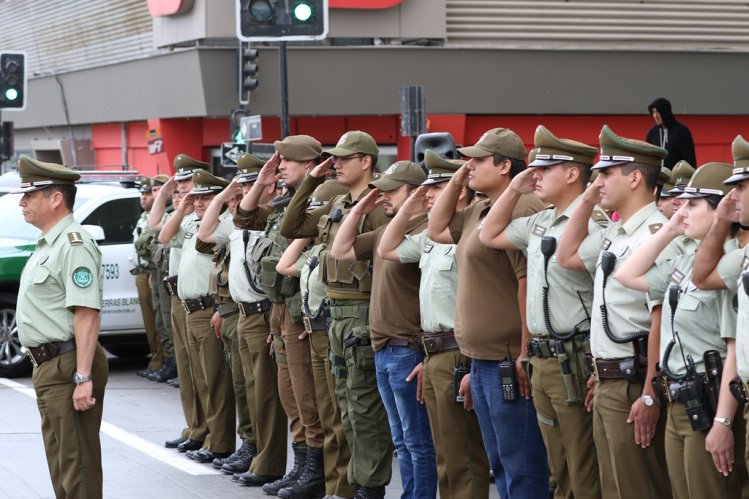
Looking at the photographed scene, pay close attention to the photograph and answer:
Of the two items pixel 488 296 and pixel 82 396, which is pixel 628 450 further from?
pixel 82 396

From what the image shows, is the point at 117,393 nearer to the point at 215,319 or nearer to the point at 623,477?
the point at 215,319

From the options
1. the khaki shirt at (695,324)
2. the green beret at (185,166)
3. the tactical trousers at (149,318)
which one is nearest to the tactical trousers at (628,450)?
the khaki shirt at (695,324)

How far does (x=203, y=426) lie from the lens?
11.4m

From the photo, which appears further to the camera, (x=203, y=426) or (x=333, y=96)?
(x=333, y=96)

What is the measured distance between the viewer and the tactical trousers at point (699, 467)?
579 cm

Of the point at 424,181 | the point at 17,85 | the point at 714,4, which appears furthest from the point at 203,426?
the point at 714,4

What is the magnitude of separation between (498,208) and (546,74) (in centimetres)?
1980

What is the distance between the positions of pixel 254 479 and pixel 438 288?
289cm

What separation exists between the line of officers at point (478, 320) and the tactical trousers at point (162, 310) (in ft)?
11.2

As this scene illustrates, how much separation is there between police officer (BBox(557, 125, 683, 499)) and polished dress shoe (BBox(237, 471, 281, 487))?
3951 millimetres

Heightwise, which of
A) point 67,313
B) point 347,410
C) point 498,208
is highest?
point 498,208

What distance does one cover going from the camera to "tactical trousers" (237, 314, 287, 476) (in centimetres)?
1005

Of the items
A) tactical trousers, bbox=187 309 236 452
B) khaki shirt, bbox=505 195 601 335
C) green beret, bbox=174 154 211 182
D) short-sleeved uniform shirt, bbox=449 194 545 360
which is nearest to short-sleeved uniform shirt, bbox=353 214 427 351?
short-sleeved uniform shirt, bbox=449 194 545 360

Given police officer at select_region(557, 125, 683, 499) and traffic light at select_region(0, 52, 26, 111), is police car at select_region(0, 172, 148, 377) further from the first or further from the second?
police officer at select_region(557, 125, 683, 499)
